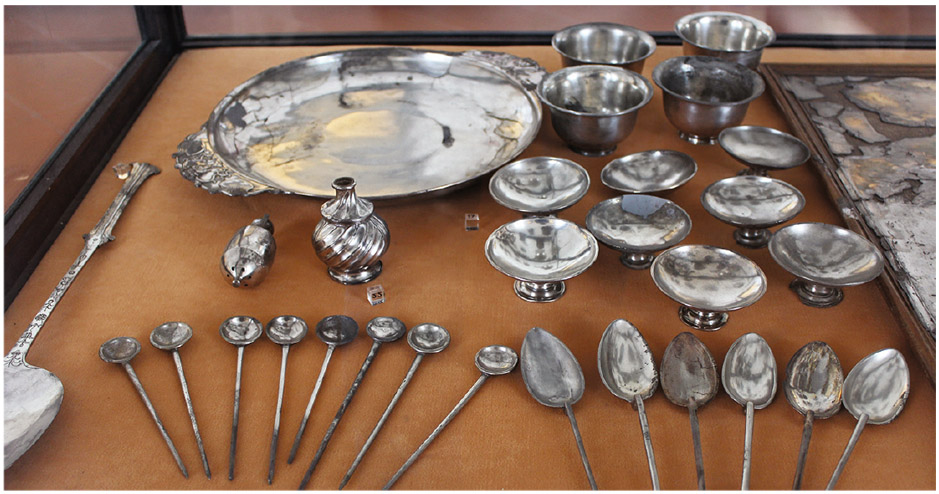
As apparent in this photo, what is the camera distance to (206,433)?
1128 millimetres

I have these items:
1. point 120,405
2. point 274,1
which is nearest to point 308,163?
point 120,405

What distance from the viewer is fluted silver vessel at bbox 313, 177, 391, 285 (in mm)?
1320

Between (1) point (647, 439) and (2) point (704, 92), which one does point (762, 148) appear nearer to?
(2) point (704, 92)

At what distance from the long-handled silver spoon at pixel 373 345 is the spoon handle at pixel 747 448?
58cm

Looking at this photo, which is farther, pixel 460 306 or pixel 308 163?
pixel 308 163

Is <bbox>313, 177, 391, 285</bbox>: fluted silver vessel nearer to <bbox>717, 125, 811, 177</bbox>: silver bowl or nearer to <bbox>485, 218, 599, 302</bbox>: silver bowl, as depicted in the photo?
<bbox>485, 218, 599, 302</bbox>: silver bowl

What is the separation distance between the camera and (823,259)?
1.37 metres

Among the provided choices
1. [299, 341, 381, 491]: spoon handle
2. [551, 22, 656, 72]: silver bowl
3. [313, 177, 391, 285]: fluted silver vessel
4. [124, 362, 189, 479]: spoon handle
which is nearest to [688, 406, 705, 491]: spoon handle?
[299, 341, 381, 491]: spoon handle

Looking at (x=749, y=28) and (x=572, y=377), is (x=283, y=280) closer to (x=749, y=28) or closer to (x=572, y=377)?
(x=572, y=377)

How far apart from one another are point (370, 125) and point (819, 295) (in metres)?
1.11

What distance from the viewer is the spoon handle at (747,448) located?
1026 millimetres

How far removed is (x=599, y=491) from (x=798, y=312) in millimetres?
565

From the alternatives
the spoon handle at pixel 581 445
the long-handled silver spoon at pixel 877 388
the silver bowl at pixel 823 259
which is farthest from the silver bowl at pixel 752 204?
the spoon handle at pixel 581 445

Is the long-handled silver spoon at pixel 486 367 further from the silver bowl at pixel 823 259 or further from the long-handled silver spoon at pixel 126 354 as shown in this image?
the silver bowl at pixel 823 259
